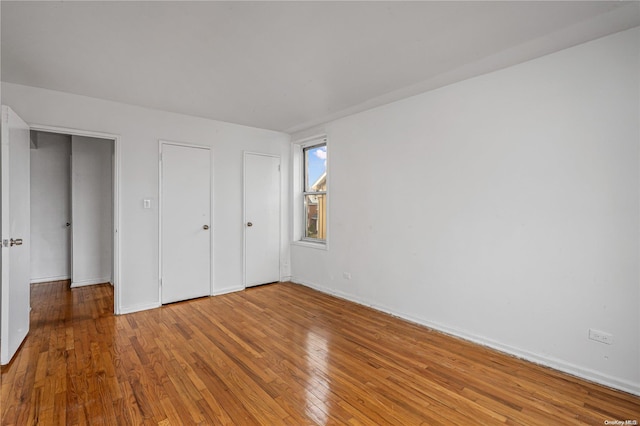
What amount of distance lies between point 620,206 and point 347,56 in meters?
2.35

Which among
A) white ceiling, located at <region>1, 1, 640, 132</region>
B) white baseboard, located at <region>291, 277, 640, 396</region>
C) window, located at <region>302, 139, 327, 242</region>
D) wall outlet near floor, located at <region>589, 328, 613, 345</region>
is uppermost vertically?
white ceiling, located at <region>1, 1, 640, 132</region>

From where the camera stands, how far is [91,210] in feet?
16.4

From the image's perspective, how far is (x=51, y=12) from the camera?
1974 millimetres

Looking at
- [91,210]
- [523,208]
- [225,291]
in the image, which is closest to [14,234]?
[225,291]

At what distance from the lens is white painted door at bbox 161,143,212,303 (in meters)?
4.00

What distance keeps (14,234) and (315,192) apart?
354 centimetres

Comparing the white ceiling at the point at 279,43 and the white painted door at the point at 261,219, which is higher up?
the white ceiling at the point at 279,43

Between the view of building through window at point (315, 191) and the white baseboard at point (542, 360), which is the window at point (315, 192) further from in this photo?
the white baseboard at point (542, 360)

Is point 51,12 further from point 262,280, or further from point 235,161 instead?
point 262,280

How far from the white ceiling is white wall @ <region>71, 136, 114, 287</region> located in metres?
2.07

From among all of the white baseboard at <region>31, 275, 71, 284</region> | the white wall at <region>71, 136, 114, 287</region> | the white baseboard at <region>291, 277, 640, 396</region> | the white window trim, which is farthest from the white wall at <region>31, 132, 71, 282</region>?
the white baseboard at <region>291, 277, 640, 396</region>

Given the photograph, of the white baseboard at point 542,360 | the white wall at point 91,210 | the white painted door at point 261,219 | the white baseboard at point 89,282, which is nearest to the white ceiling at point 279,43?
the white painted door at point 261,219

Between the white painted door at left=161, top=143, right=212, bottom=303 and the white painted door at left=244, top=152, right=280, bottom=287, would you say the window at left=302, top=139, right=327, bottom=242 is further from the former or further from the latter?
the white painted door at left=161, top=143, right=212, bottom=303

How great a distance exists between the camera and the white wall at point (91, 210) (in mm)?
4879
